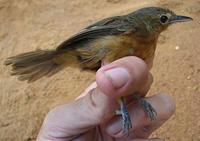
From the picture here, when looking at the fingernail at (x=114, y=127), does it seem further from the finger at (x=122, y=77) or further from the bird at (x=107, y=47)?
the finger at (x=122, y=77)

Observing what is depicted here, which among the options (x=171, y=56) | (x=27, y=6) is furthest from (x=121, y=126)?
(x=27, y=6)

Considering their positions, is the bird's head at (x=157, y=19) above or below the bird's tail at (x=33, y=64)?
above

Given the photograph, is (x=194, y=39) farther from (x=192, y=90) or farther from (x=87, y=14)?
(x=87, y=14)

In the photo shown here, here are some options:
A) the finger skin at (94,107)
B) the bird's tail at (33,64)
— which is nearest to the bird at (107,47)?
the bird's tail at (33,64)

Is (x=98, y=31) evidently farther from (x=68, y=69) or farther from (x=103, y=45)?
(x=68, y=69)

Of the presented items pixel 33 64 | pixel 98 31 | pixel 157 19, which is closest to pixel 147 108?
pixel 98 31

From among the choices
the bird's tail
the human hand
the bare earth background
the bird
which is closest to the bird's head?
the bird
